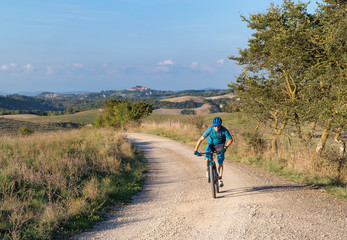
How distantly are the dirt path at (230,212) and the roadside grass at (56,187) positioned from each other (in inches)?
25.1

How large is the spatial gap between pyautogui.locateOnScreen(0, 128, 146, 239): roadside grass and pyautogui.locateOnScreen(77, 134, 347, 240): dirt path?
25.1 inches

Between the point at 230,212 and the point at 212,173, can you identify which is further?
the point at 212,173

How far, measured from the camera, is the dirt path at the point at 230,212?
5.25 m

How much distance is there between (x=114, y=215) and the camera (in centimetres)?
653

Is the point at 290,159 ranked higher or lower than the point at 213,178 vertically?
lower

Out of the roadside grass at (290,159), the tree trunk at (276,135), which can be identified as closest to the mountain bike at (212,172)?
the roadside grass at (290,159)

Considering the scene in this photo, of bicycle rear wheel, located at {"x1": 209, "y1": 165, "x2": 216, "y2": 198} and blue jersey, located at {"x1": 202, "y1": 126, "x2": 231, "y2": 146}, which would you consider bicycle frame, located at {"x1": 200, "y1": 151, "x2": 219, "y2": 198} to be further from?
blue jersey, located at {"x1": 202, "y1": 126, "x2": 231, "y2": 146}

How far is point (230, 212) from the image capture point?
248 inches

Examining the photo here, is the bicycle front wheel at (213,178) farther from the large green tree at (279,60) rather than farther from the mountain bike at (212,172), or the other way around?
the large green tree at (279,60)

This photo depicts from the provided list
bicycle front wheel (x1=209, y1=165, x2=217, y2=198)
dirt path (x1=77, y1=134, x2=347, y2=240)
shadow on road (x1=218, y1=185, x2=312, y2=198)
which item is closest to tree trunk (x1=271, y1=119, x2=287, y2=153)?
dirt path (x1=77, y1=134, x2=347, y2=240)

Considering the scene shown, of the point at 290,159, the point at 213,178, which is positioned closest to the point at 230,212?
the point at 213,178

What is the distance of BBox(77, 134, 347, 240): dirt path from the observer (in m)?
5.25

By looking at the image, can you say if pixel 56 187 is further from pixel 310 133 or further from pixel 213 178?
pixel 310 133

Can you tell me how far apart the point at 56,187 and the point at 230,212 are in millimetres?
4747
